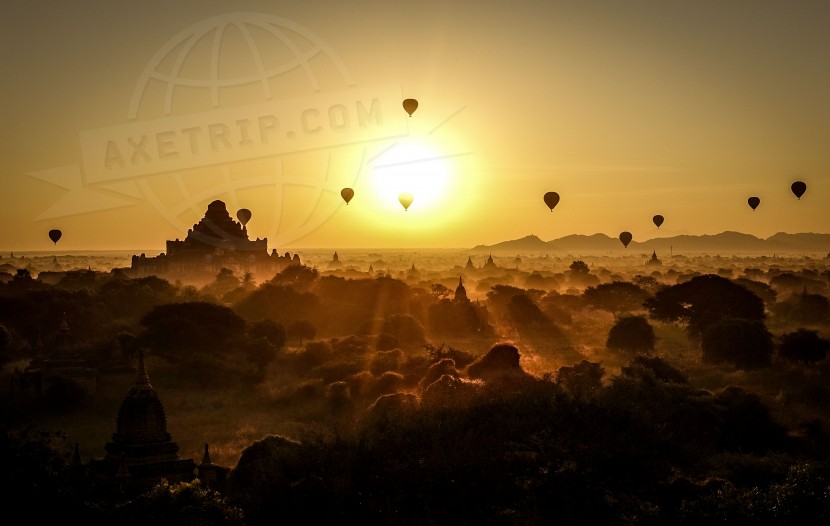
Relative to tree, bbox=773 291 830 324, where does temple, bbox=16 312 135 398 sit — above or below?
above

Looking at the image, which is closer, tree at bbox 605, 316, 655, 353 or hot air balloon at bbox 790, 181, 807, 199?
tree at bbox 605, 316, 655, 353

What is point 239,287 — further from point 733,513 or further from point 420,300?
point 733,513

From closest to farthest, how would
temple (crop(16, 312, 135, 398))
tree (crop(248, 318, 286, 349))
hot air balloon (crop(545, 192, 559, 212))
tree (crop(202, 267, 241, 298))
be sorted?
temple (crop(16, 312, 135, 398)) < tree (crop(248, 318, 286, 349)) < hot air balloon (crop(545, 192, 559, 212)) < tree (crop(202, 267, 241, 298))

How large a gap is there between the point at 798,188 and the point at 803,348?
116ft

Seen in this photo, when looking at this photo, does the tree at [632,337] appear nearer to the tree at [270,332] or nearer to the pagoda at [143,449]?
the tree at [270,332]

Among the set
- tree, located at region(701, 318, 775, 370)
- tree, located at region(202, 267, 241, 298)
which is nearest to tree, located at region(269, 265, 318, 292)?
tree, located at region(202, 267, 241, 298)

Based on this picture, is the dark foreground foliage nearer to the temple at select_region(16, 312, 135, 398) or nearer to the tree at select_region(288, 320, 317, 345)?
the temple at select_region(16, 312, 135, 398)

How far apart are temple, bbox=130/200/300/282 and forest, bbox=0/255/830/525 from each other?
68.1ft

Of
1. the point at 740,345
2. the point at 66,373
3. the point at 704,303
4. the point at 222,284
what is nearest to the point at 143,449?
the point at 66,373

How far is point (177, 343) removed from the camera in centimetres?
5169

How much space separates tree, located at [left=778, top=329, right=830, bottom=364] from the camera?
46438 mm

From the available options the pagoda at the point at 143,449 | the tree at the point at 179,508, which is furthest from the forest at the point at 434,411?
the pagoda at the point at 143,449

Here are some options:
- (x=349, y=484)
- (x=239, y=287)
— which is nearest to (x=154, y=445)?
(x=349, y=484)

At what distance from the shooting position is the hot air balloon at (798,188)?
7800cm
